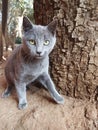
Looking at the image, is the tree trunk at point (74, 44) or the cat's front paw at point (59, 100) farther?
the cat's front paw at point (59, 100)

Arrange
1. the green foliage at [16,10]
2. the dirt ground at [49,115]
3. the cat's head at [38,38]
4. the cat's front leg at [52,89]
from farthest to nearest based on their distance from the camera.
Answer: the green foliage at [16,10], the cat's front leg at [52,89], the dirt ground at [49,115], the cat's head at [38,38]

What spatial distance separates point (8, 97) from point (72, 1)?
80cm

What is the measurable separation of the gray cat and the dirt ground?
0.06 metres

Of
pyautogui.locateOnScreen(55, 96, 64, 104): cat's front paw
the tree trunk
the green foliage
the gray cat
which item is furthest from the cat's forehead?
the green foliage

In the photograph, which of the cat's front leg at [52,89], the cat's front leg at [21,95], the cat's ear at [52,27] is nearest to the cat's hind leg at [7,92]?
the cat's front leg at [21,95]

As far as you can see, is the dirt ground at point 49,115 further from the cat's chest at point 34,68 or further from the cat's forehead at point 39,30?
the cat's forehead at point 39,30

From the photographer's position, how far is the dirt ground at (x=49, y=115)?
150 cm

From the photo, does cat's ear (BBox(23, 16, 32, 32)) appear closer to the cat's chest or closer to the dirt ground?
the cat's chest

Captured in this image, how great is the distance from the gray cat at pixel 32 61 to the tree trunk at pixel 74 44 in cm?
10

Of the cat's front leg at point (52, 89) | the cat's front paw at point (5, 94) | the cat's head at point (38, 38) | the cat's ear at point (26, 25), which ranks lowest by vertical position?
the cat's front paw at point (5, 94)

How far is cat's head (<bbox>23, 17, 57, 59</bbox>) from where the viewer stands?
4.44 ft

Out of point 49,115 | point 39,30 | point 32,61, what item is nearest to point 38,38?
point 39,30

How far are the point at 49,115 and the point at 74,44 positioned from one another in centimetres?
48

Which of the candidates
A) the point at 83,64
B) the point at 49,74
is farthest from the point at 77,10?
the point at 49,74
